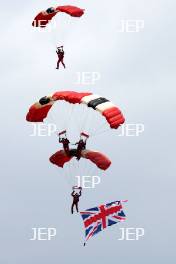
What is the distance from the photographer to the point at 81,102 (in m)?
73.1

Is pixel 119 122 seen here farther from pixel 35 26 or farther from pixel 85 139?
pixel 35 26

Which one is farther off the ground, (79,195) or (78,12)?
(78,12)

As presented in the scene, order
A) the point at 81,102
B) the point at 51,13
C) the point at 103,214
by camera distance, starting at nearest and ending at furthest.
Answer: the point at 81,102, the point at 51,13, the point at 103,214

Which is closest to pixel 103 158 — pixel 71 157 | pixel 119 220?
pixel 71 157

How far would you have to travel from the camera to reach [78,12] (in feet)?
254

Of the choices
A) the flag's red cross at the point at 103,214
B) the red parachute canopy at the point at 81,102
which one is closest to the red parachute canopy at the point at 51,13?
the red parachute canopy at the point at 81,102

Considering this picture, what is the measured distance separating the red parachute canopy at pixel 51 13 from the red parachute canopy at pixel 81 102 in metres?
6.17

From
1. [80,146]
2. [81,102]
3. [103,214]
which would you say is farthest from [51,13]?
[103,214]

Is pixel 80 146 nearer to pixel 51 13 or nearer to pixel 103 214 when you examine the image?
pixel 103 214

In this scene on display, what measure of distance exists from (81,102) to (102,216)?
11580 millimetres

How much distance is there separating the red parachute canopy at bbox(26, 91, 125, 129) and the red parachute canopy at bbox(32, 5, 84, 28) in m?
6.17

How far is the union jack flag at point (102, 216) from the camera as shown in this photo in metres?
80.6

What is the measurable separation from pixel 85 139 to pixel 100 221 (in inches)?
392

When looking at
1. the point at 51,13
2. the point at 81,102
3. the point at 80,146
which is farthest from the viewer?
the point at 51,13
